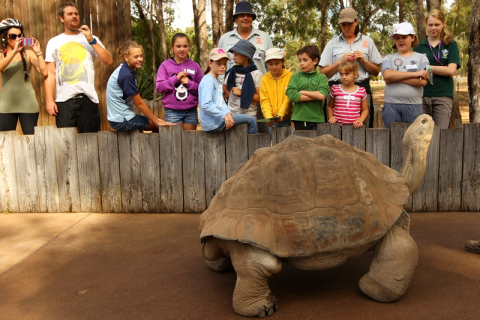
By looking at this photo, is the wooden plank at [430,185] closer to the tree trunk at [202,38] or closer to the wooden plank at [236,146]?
the wooden plank at [236,146]

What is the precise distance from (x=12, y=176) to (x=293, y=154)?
450 centimetres

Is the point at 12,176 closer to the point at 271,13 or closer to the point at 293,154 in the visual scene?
the point at 293,154

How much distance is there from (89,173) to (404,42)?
15.4ft

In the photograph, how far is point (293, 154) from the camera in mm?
3928

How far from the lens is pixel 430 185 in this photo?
20.2ft

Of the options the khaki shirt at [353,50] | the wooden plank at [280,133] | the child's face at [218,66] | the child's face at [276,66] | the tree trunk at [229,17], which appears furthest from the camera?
the tree trunk at [229,17]

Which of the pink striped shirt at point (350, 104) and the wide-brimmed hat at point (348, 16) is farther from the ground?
the wide-brimmed hat at point (348, 16)

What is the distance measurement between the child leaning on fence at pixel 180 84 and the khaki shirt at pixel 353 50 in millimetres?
1934

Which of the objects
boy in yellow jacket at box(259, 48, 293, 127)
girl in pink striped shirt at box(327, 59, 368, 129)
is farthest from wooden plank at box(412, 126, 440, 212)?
boy in yellow jacket at box(259, 48, 293, 127)

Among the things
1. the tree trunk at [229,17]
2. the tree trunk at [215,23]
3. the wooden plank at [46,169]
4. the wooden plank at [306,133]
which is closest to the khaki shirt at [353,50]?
the wooden plank at [306,133]

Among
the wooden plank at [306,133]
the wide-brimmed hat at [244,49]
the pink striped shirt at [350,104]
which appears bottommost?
the wooden plank at [306,133]

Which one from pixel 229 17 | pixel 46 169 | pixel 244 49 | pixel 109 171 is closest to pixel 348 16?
pixel 244 49

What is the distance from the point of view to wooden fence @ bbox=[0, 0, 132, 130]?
29.2 ft

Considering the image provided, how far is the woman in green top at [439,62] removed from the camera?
6.98 m
